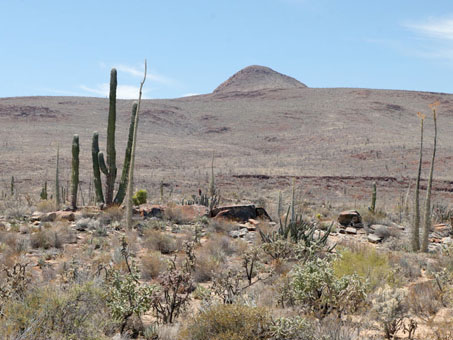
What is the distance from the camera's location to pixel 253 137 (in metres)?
72.2

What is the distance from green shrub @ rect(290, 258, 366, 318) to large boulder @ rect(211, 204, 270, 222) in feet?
32.8

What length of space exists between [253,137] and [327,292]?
216 feet

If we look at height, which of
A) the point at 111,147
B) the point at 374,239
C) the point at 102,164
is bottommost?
the point at 374,239

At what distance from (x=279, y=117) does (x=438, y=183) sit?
43612 mm

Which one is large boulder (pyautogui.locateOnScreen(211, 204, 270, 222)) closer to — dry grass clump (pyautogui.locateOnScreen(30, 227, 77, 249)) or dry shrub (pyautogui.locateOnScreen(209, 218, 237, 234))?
dry shrub (pyautogui.locateOnScreen(209, 218, 237, 234))

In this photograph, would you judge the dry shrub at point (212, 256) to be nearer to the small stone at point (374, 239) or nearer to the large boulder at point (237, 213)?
the large boulder at point (237, 213)

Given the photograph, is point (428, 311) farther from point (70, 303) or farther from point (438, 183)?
point (438, 183)

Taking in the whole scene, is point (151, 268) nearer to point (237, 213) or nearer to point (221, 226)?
point (221, 226)

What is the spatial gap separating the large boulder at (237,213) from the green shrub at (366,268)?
299 inches

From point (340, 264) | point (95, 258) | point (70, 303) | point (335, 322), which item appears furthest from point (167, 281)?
point (95, 258)

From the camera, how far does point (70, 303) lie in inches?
203

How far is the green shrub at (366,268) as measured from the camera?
8.58m

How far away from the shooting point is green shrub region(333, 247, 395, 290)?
28.1 ft

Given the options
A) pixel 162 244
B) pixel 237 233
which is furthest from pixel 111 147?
pixel 162 244
